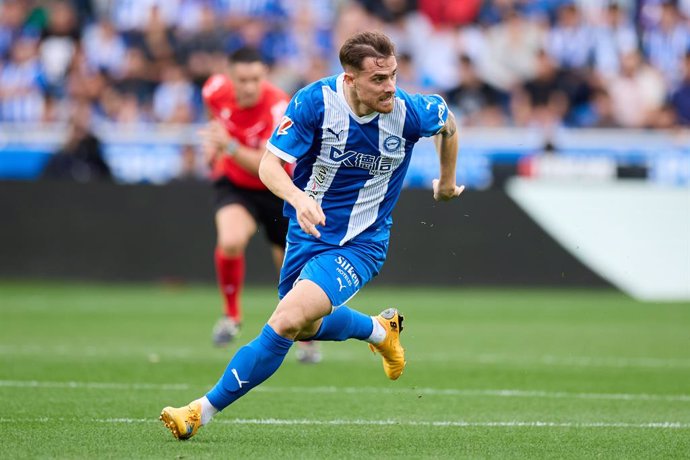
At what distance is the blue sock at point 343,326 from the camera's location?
22.6 ft

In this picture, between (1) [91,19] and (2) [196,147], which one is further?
(1) [91,19]

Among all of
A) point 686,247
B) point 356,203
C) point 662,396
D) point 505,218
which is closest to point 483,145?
point 505,218

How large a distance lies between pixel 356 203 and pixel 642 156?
442 inches

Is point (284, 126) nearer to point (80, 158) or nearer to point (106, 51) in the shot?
point (80, 158)

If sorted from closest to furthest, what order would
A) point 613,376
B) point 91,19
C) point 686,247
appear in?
point 613,376, point 686,247, point 91,19

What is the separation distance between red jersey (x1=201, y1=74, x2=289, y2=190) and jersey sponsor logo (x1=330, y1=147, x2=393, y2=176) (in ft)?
12.6

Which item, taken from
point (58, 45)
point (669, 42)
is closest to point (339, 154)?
point (669, 42)

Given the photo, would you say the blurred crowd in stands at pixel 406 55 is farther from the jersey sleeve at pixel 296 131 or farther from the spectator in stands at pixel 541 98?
the jersey sleeve at pixel 296 131

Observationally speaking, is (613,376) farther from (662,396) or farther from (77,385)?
(77,385)

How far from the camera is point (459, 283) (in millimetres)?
17141

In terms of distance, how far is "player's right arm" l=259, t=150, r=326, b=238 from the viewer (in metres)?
5.85

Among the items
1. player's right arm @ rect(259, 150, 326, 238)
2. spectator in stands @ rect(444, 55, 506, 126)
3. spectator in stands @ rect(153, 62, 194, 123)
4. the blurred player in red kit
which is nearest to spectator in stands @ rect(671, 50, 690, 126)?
spectator in stands @ rect(444, 55, 506, 126)

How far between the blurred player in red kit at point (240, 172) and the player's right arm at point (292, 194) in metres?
3.88

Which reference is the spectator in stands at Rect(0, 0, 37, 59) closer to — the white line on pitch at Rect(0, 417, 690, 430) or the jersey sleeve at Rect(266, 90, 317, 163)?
the white line on pitch at Rect(0, 417, 690, 430)
